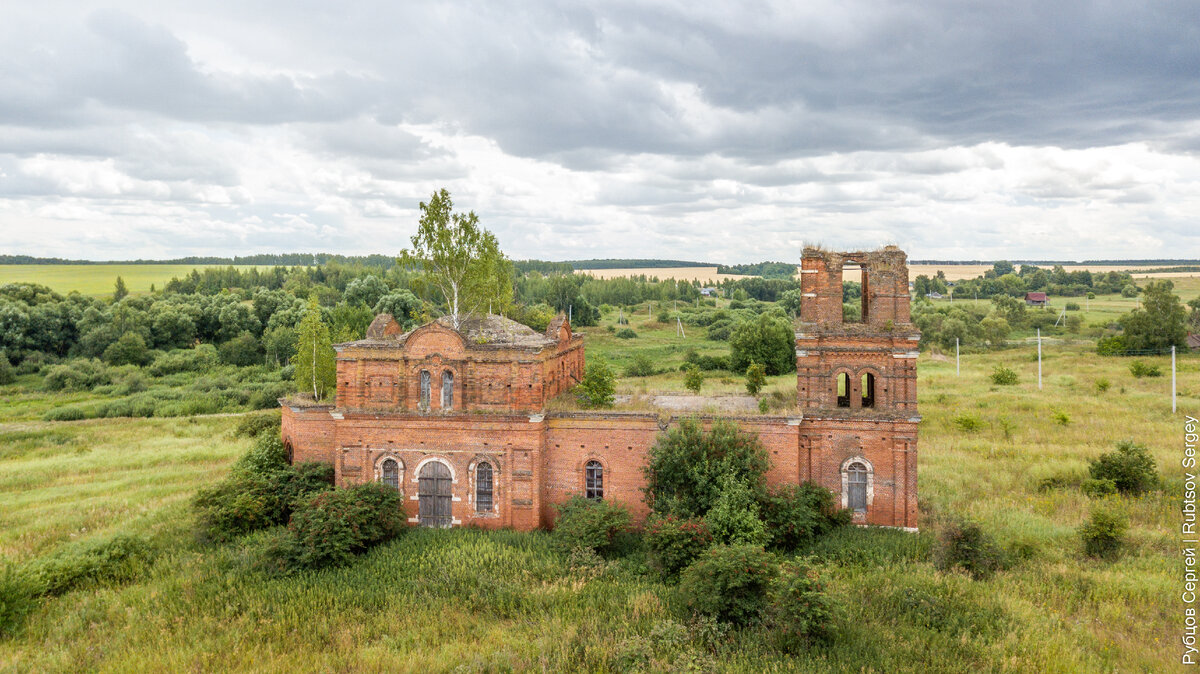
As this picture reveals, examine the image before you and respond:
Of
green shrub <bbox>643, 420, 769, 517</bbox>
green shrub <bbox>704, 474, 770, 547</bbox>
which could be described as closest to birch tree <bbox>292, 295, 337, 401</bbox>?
green shrub <bbox>643, 420, 769, 517</bbox>

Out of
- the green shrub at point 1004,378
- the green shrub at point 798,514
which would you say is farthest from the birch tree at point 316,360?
the green shrub at point 1004,378

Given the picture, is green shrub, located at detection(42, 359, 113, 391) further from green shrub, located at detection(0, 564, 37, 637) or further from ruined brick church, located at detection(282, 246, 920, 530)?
ruined brick church, located at detection(282, 246, 920, 530)

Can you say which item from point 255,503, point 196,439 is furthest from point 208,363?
point 255,503

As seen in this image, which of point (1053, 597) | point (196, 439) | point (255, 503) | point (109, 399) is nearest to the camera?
→ point (1053, 597)

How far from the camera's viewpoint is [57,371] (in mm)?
68750

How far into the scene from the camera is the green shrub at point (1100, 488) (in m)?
30.2

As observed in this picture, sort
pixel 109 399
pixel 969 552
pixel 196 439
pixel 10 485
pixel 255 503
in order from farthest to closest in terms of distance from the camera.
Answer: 1. pixel 109 399
2. pixel 196 439
3. pixel 10 485
4. pixel 255 503
5. pixel 969 552

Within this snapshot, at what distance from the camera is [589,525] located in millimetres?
23703

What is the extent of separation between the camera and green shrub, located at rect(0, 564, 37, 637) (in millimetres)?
21125

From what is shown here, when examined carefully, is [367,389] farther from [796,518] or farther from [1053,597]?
[1053,597]

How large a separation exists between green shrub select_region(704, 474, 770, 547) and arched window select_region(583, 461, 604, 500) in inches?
194

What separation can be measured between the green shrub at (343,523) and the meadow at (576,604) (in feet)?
2.20

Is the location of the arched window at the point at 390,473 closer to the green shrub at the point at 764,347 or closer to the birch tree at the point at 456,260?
the birch tree at the point at 456,260

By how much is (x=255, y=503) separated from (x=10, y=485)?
74.1 feet
